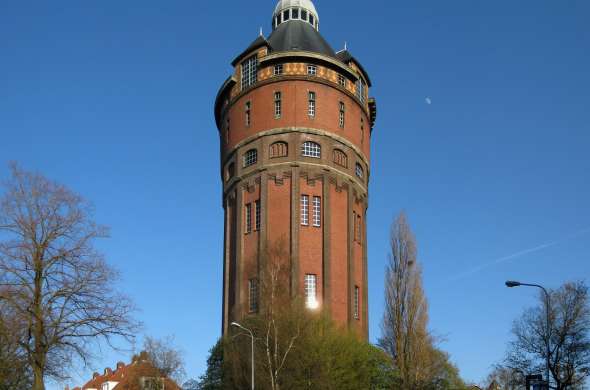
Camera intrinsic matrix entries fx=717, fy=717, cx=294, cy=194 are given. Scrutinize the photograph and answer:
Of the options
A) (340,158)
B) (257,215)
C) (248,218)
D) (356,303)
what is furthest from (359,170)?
(356,303)

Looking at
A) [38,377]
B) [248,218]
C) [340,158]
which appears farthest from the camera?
[340,158]

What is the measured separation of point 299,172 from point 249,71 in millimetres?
8357

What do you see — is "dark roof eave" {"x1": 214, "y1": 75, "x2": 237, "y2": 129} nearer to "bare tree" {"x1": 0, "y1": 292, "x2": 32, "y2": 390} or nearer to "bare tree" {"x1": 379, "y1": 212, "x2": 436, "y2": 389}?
"bare tree" {"x1": 379, "y1": 212, "x2": 436, "y2": 389}

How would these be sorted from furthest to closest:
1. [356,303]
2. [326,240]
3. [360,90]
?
[360,90] < [356,303] < [326,240]

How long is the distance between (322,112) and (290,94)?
2.28 m

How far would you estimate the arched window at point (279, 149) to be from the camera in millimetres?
43781

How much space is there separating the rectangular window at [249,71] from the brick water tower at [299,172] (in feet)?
0.25

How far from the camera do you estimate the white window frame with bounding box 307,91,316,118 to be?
4434cm

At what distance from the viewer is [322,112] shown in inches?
1756

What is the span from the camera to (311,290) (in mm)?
41469

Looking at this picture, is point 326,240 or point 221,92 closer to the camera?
point 326,240

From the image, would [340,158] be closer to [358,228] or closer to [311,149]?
[311,149]

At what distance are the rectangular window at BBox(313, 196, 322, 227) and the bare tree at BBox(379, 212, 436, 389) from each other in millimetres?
5321

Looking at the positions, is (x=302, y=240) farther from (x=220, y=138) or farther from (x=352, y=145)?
(x=220, y=138)
